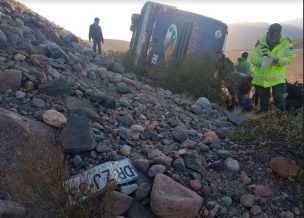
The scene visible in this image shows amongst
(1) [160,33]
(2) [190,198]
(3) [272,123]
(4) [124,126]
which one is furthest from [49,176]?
(1) [160,33]

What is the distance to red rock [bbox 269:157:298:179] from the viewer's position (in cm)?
428

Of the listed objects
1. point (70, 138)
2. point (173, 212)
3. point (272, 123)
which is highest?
point (272, 123)

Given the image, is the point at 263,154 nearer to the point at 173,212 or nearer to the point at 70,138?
the point at 173,212

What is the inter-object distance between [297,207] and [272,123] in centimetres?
107

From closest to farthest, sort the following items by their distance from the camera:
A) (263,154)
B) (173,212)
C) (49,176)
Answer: (49,176) < (173,212) < (263,154)

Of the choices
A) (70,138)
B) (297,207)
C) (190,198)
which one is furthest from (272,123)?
(70,138)

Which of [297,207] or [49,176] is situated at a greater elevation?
[49,176]

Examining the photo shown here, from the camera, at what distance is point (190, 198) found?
3.69m

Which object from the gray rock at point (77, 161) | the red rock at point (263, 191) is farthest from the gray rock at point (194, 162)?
the gray rock at point (77, 161)

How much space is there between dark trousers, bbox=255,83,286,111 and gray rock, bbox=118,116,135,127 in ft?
8.11

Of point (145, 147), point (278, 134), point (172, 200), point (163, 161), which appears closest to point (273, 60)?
point (278, 134)

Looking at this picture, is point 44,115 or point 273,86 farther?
point 273,86

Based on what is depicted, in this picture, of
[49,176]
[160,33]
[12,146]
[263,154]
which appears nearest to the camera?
[49,176]

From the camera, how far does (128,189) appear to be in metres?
3.73
